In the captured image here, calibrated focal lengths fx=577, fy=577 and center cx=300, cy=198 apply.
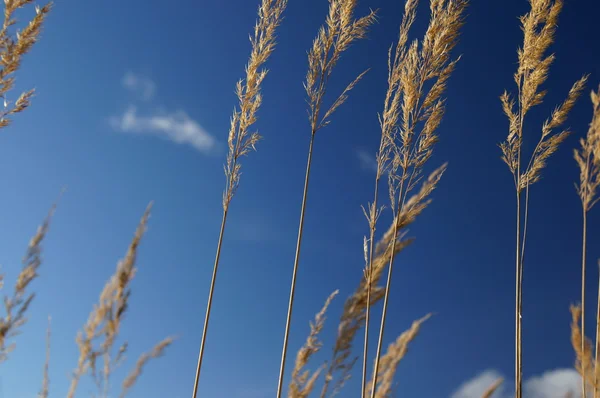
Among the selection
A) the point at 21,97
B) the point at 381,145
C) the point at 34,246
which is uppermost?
the point at 381,145

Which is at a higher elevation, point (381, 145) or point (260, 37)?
point (260, 37)

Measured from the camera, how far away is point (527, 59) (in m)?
4.19

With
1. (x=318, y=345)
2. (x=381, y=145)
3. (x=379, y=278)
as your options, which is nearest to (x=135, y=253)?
(x=318, y=345)

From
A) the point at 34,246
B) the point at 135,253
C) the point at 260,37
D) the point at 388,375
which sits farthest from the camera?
the point at 260,37

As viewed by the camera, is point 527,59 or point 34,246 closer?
point 34,246

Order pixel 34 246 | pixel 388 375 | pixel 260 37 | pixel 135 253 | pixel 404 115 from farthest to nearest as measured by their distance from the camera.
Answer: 1. pixel 260 37
2. pixel 404 115
3. pixel 388 375
4. pixel 34 246
5. pixel 135 253

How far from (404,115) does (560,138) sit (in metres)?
1.28

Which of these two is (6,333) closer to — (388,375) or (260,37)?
(388,375)

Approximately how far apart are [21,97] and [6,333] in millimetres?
1552

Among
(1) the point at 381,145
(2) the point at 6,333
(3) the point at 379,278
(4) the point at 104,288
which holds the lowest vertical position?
(2) the point at 6,333

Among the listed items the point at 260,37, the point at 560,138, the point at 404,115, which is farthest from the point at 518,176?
the point at 260,37

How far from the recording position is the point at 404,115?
3689mm

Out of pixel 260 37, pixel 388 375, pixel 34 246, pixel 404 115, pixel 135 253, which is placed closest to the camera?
pixel 135 253

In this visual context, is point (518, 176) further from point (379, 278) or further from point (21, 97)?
point (21, 97)
